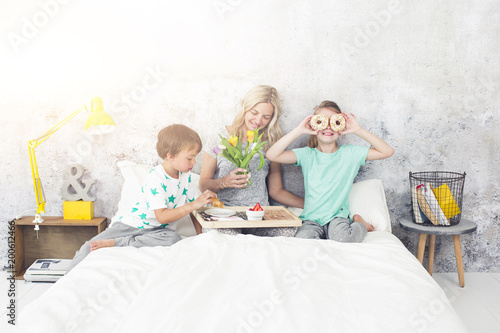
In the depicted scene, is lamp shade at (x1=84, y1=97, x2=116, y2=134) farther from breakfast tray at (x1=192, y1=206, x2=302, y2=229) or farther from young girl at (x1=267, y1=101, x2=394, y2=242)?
young girl at (x1=267, y1=101, x2=394, y2=242)

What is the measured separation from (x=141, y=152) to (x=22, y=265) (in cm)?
109

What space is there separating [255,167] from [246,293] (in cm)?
133

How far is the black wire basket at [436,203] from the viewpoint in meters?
2.58

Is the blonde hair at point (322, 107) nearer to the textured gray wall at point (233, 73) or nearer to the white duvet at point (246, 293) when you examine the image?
the textured gray wall at point (233, 73)

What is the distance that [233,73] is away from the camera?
276 cm

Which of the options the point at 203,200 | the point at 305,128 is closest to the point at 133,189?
the point at 203,200

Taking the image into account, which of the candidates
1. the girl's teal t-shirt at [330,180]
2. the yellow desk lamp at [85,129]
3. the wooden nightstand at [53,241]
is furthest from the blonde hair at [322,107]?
the wooden nightstand at [53,241]

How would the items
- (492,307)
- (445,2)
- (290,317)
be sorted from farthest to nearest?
(445,2), (492,307), (290,317)

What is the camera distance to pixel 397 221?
2881mm

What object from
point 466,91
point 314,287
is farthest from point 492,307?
point 314,287

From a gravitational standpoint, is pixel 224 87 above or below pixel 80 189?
above

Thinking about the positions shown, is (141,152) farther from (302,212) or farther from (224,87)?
(302,212)

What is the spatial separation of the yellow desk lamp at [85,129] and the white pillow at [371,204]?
1.30 meters

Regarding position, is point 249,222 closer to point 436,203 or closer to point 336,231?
point 336,231
